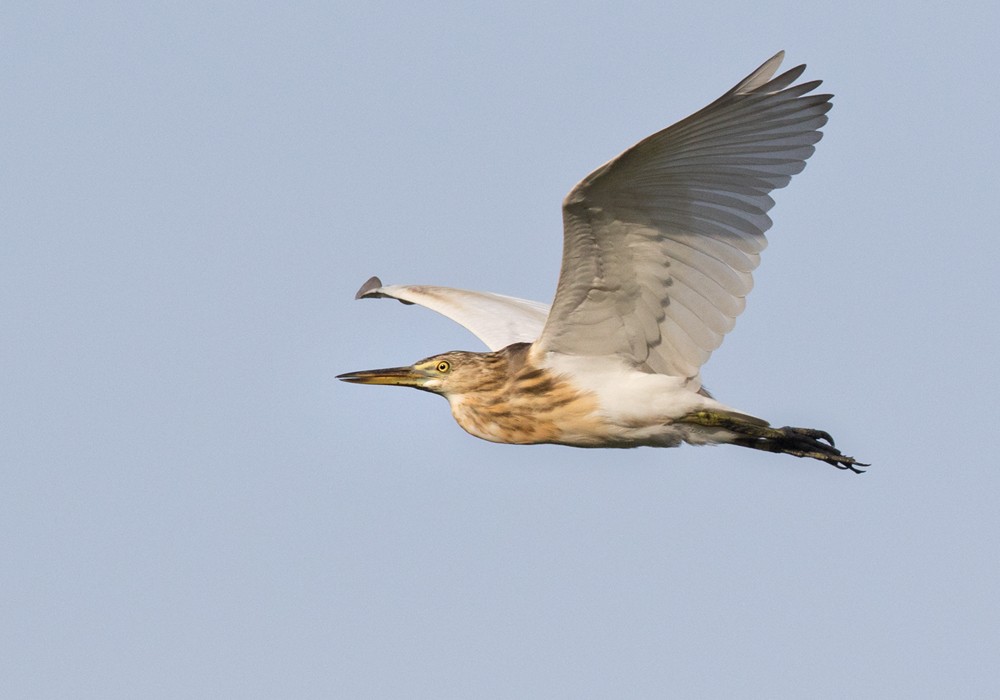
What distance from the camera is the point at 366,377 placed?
12.0 metres

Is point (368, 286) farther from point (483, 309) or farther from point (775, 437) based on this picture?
point (775, 437)

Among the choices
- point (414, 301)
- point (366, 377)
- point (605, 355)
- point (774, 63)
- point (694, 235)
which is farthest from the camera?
point (414, 301)

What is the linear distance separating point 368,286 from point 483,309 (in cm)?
154

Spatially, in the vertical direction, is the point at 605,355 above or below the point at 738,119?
below

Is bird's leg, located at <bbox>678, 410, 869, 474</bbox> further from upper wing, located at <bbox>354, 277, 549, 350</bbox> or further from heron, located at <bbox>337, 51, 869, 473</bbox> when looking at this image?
upper wing, located at <bbox>354, 277, 549, 350</bbox>


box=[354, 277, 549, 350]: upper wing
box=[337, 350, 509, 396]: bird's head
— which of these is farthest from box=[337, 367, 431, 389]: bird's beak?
box=[354, 277, 549, 350]: upper wing

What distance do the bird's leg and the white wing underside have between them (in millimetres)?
317

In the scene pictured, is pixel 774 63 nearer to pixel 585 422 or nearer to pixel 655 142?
pixel 655 142

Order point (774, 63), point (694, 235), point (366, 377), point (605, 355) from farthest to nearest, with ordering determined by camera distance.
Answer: point (366, 377)
point (605, 355)
point (694, 235)
point (774, 63)

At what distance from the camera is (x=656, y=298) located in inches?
405

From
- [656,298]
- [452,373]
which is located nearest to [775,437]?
[656,298]

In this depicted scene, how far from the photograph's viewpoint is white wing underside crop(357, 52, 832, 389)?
30.3 feet

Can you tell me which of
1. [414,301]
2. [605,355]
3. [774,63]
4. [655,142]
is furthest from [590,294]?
[414,301]

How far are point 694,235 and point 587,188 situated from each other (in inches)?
41.4
